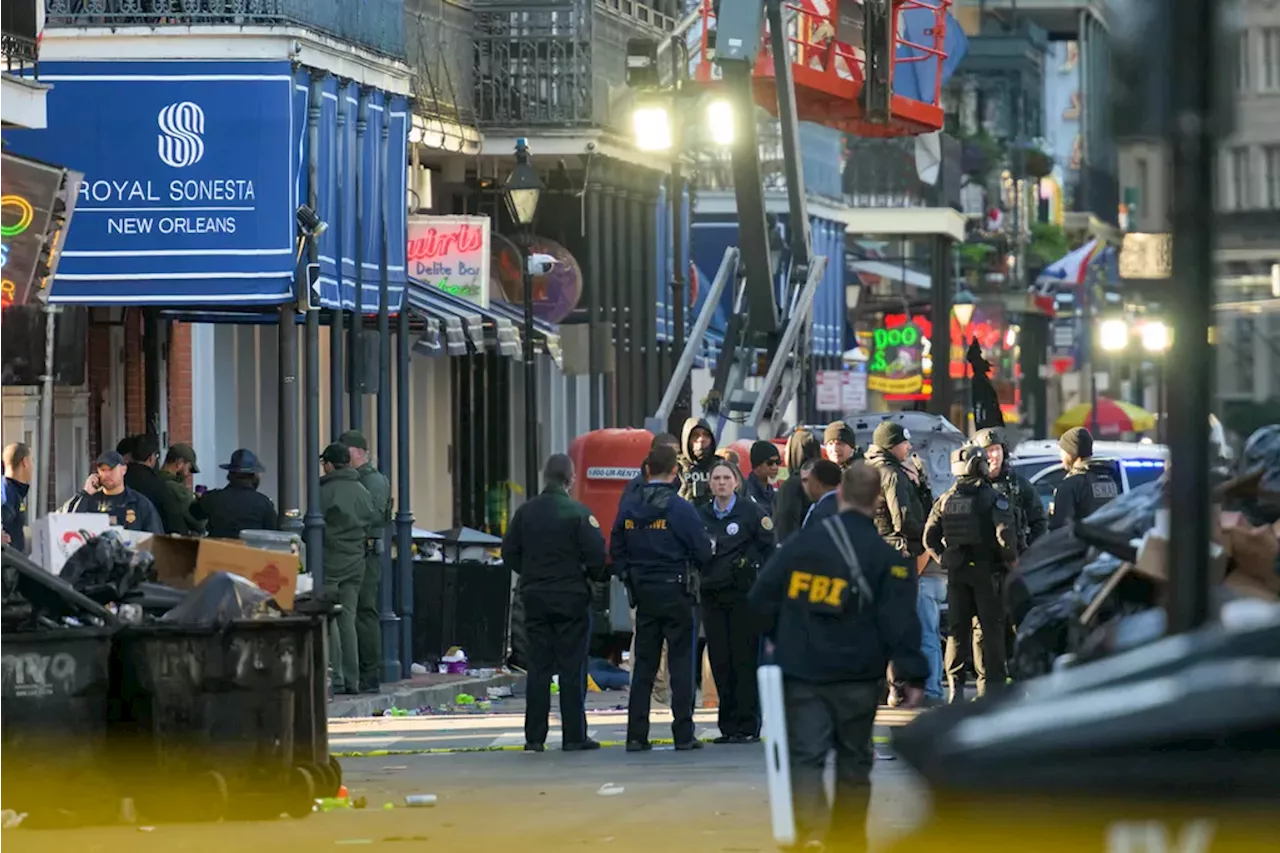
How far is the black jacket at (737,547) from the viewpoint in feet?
64.5

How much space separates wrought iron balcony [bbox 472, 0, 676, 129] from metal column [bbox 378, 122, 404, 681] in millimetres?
8564

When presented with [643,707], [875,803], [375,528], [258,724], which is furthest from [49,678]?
[375,528]

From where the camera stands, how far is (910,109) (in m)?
35.0

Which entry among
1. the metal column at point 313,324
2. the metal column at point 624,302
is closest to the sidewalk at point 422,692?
the metal column at point 313,324

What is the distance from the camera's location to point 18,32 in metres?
22.5

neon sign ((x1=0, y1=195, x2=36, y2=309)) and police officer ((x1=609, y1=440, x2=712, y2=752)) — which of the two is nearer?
police officer ((x1=609, y1=440, x2=712, y2=752))

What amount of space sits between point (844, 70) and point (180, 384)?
10824 millimetres

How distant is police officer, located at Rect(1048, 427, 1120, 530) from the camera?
21828 millimetres

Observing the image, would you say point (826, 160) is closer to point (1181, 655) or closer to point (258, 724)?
point (258, 724)

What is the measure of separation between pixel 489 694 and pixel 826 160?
35.1m

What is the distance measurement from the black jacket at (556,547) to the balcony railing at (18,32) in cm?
570

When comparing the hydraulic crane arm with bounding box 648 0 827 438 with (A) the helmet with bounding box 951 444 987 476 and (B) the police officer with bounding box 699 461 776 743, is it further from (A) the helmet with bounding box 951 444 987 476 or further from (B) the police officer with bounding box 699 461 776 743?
(B) the police officer with bounding box 699 461 776 743

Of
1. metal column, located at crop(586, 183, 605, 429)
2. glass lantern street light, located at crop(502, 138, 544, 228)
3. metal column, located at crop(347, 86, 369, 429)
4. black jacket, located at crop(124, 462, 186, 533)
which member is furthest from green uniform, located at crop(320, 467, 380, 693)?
metal column, located at crop(586, 183, 605, 429)

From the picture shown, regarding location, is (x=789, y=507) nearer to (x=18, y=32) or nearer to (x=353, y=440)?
(x=353, y=440)
